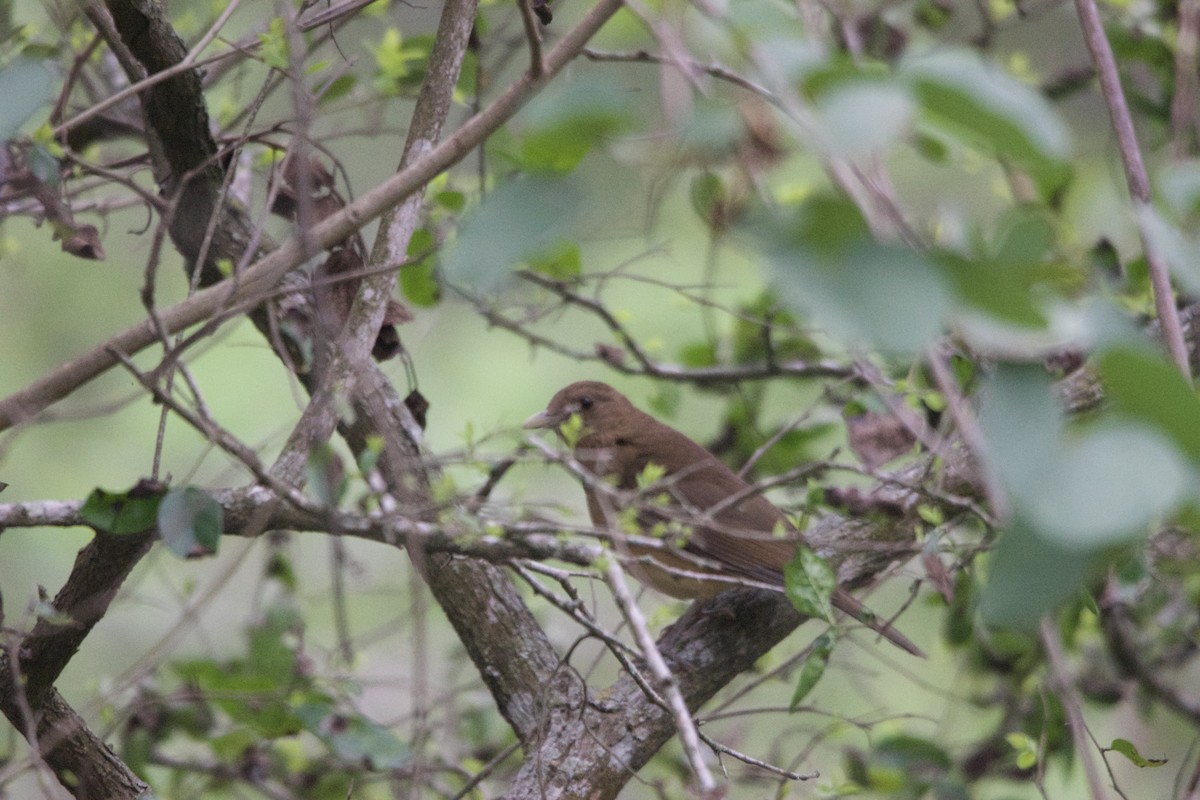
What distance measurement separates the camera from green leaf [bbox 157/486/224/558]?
233cm

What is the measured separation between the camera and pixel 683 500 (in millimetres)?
3176

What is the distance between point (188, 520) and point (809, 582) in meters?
1.34

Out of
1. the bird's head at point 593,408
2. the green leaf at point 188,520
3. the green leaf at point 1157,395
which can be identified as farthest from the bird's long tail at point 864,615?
the green leaf at point 1157,395

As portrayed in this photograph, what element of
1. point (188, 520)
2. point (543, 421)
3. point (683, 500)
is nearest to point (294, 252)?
point (188, 520)

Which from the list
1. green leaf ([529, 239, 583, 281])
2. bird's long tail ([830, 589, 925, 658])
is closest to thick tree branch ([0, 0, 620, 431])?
green leaf ([529, 239, 583, 281])

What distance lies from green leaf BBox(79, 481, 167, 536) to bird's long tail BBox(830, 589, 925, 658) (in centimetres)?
177

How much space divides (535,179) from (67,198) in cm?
233

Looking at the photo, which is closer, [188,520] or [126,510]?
[188,520]

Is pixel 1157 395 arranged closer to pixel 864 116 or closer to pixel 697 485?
pixel 864 116

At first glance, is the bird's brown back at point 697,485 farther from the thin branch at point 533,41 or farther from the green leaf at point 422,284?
the thin branch at point 533,41

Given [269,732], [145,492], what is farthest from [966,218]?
[269,732]

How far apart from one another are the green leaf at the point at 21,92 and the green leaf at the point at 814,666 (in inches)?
79.7

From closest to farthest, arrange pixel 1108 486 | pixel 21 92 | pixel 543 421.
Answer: pixel 1108 486, pixel 21 92, pixel 543 421

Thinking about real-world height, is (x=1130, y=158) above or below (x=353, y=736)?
above
